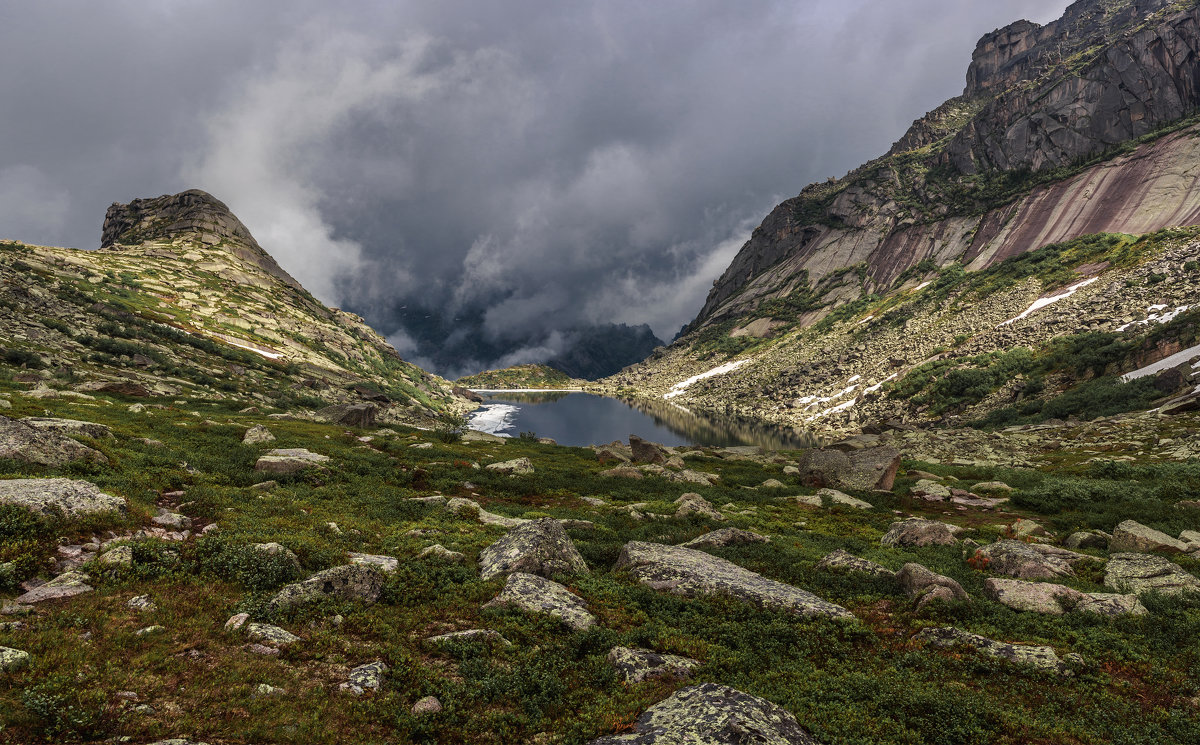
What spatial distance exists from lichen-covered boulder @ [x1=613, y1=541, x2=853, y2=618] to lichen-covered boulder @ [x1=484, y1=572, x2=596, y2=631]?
2.87 meters

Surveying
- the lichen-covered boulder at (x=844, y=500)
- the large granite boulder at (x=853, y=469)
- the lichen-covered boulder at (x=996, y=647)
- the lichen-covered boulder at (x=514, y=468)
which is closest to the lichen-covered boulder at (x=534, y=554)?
the lichen-covered boulder at (x=996, y=647)

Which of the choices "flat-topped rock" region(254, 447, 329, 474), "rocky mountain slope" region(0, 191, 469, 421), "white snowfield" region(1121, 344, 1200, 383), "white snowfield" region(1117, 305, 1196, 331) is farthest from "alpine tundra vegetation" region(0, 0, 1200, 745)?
"white snowfield" region(1117, 305, 1196, 331)

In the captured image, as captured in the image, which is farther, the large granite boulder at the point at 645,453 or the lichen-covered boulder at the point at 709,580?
the large granite boulder at the point at 645,453

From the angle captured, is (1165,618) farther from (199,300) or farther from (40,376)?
(199,300)

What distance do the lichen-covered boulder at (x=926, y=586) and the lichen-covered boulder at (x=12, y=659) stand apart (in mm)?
18467

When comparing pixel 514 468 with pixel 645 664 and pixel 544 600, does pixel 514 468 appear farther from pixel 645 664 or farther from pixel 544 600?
pixel 645 664

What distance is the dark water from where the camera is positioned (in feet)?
335

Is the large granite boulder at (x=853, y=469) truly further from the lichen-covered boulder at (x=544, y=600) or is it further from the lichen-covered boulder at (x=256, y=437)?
the lichen-covered boulder at (x=256, y=437)

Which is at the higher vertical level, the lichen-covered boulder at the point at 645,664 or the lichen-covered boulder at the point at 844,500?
the lichen-covered boulder at the point at 645,664

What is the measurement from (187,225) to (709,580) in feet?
645

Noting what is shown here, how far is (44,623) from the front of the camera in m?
7.50

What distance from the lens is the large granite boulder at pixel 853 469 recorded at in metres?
37.7

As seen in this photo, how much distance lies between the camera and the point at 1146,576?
15344mm

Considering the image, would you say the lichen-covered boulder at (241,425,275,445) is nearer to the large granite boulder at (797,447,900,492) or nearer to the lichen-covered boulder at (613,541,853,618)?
the lichen-covered boulder at (613,541,853,618)
